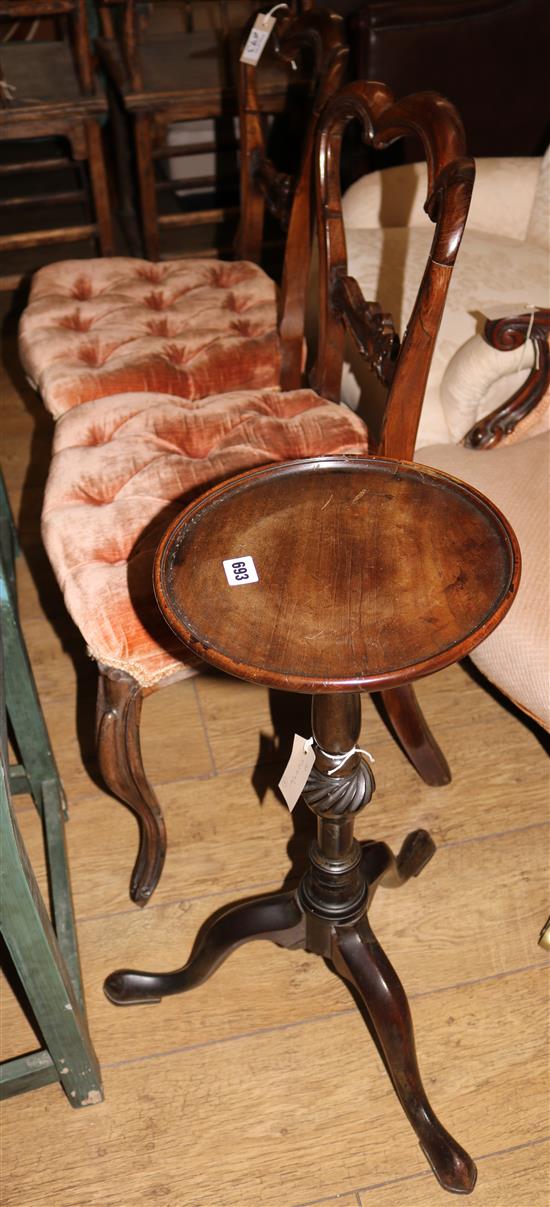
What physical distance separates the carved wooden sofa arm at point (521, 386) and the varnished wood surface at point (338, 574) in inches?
17.4

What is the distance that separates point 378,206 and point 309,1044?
1549 millimetres

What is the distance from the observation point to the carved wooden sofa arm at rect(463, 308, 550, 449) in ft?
4.32

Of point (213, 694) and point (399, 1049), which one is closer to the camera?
point (399, 1049)

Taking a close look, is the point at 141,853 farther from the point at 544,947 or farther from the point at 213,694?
the point at 544,947

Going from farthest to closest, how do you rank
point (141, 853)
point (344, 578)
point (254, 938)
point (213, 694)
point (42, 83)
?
1. point (42, 83)
2. point (213, 694)
3. point (141, 853)
4. point (254, 938)
5. point (344, 578)

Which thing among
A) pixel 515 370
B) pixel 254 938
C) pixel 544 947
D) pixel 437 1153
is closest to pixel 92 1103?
pixel 254 938

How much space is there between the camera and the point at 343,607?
83 centimetres

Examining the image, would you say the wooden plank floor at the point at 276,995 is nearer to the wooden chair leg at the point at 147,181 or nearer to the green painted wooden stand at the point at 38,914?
the green painted wooden stand at the point at 38,914

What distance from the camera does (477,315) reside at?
5.28 ft

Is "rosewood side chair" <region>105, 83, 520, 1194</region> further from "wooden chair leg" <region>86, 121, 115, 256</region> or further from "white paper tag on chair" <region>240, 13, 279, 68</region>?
"wooden chair leg" <region>86, 121, 115, 256</region>

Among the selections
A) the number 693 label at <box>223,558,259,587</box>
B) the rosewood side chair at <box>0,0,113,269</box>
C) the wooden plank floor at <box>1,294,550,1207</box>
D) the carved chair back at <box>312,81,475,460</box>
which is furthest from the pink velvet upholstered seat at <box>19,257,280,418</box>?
the rosewood side chair at <box>0,0,113,269</box>

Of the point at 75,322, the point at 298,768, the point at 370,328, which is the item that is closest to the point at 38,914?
the point at 298,768

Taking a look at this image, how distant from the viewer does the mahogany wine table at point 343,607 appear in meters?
0.79

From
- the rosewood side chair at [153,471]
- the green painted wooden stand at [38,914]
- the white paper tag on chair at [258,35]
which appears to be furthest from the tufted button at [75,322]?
the white paper tag on chair at [258,35]
